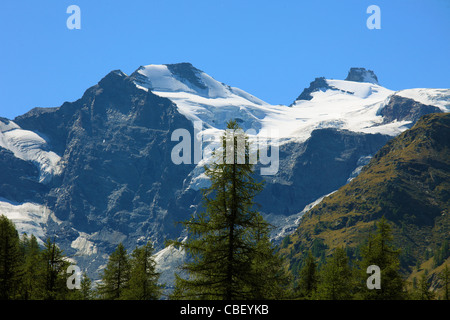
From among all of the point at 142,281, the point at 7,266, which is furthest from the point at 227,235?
the point at 7,266

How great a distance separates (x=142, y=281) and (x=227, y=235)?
84.6 ft

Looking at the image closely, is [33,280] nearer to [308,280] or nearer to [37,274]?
[37,274]

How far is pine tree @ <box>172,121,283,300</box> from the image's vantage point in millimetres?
30812

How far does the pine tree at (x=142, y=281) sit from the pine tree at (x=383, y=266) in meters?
21.0

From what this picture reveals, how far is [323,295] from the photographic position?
4684 centimetres

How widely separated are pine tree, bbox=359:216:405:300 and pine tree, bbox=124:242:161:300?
69.0 feet

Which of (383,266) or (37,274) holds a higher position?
(383,266)

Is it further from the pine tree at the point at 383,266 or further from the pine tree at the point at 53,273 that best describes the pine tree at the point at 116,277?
the pine tree at the point at 383,266

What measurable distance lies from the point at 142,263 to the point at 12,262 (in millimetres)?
13966

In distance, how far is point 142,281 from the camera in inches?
2151

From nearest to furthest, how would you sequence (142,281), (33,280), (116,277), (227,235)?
(227,235)
(33,280)
(142,281)
(116,277)
